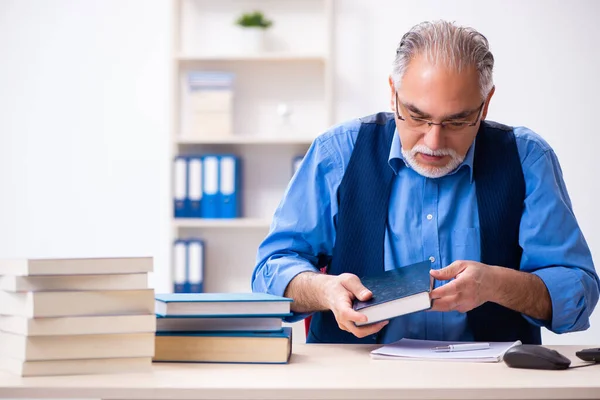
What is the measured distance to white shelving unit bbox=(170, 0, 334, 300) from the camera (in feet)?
13.0

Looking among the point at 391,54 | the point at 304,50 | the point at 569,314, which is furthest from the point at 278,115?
the point at 569,314

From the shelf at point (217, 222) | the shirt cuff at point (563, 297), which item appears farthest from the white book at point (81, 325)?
the shelf at point (217, 222)

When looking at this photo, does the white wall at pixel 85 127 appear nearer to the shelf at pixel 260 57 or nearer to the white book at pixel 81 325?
the shelf at pixel 260 57

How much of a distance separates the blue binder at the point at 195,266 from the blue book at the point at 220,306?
2.44 m

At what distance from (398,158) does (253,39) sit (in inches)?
Result: 87.0

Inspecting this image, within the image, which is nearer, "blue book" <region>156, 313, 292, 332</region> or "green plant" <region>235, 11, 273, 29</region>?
"blue book" <region>156, 313, 292, 332</region>

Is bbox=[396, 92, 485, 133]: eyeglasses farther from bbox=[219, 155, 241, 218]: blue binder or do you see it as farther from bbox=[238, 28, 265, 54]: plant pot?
bbox=[238, 28, 265, 54]: plant pot

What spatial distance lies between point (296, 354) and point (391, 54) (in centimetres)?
276

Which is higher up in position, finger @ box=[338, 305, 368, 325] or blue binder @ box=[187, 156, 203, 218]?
blue binder @ box=[187, 156, 203, 218]

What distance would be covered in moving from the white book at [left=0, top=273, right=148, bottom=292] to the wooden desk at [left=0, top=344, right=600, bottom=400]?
134 mm

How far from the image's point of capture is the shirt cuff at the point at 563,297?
161cm

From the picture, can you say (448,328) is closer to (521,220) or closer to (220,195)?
(521,220)

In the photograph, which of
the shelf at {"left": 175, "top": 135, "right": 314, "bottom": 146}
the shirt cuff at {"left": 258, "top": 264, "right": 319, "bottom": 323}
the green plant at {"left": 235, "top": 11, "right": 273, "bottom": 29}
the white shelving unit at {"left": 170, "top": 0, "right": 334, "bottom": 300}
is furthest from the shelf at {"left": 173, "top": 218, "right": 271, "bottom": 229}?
the shirt cuff at {"left": 258, "top": 264, "right": 319, "bottom": 323}

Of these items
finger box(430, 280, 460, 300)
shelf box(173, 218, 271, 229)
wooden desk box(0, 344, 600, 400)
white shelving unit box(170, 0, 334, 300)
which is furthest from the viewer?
white shelving unit box(170, 0, 334, 300)
